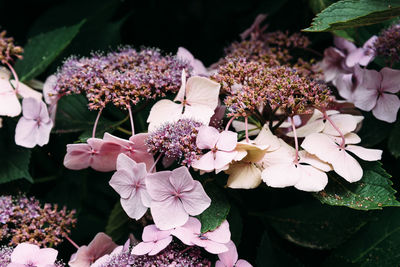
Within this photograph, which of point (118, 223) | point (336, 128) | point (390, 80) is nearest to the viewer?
point (336, 128)

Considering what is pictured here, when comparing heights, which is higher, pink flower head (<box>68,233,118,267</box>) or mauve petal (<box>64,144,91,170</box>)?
mauve petal (<box>64,144,91,170</box>)

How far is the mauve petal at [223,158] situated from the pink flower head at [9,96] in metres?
0.56

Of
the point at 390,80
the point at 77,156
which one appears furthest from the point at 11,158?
the point at 390,80

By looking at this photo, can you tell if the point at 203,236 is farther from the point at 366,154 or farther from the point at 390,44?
the point at 390,44

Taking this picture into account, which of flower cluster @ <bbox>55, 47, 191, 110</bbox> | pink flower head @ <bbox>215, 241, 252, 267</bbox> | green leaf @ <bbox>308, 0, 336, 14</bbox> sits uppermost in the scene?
green leaf @ <bbox>308, 0, 336, 14</bbox>

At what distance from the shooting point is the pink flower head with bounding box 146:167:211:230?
0.88 meters

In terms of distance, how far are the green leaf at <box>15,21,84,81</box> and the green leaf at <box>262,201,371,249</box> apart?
0.76 m

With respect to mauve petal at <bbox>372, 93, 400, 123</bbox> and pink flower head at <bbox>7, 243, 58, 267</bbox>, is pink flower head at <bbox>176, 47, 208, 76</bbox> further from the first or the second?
pink flower head at <bbox>7, 243, 58, 267</bbox>

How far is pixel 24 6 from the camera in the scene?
173 cm

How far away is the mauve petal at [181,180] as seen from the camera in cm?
87

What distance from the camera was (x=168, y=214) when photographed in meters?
0.88

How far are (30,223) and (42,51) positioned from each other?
564 mm

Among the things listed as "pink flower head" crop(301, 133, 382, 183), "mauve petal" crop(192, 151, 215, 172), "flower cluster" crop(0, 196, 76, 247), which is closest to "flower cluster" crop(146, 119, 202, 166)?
"mauve petal" crop(192, 151, 215, 172)

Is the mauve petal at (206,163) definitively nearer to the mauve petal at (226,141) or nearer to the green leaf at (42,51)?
the mauve petal at (226,141)
